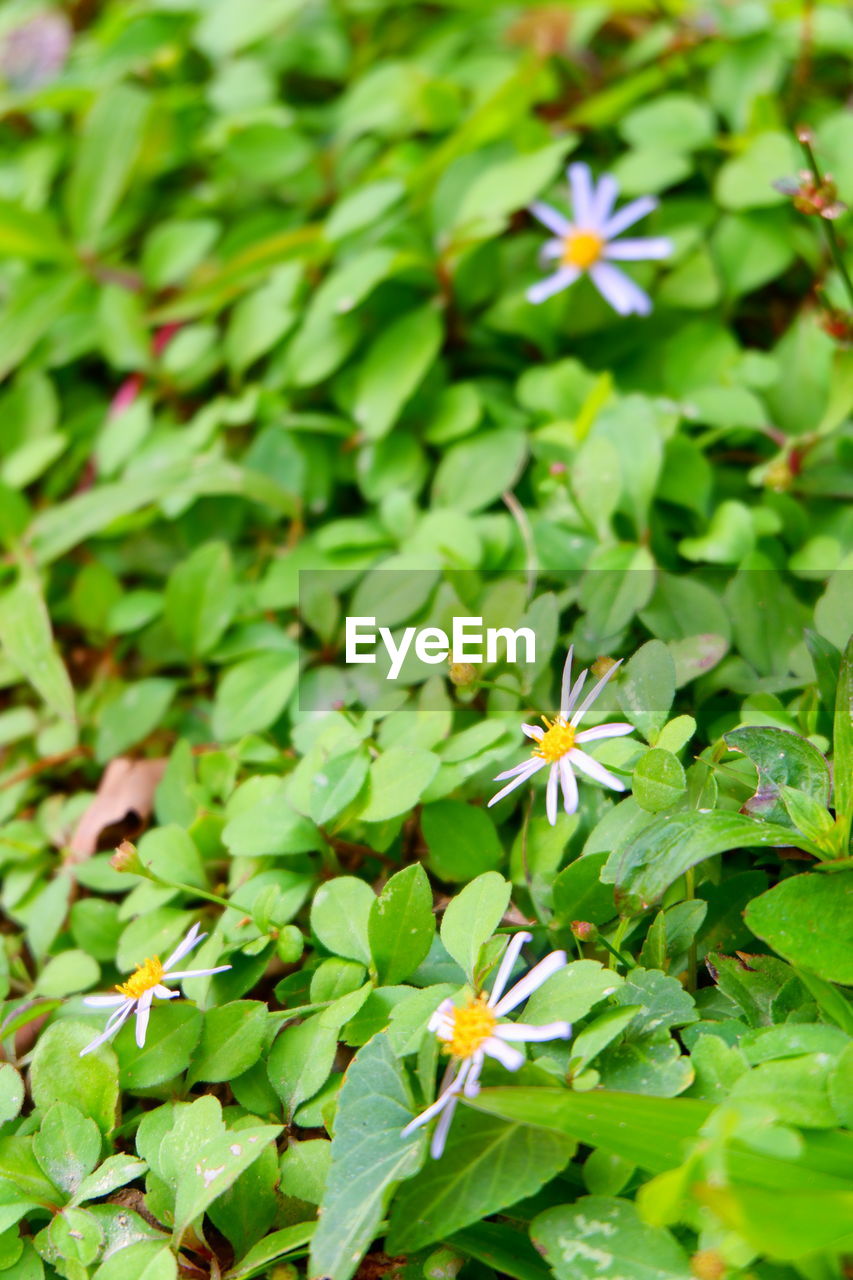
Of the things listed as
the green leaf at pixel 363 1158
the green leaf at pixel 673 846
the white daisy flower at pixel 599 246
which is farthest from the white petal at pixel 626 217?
the green leaf at pixel 363 1158

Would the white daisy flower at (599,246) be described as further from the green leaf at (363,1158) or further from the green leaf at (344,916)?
the green leaf at (363,1158)

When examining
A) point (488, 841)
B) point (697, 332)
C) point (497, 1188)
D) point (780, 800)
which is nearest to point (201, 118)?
point (697, 332)

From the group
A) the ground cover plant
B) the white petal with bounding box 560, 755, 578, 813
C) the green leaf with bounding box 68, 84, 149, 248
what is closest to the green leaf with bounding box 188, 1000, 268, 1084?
the ground cover plant

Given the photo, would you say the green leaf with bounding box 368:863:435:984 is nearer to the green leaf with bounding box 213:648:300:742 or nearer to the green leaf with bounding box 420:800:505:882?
the green leaf with bounding box 420:800:505:882

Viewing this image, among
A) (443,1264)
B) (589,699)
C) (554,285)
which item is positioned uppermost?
(554,285)

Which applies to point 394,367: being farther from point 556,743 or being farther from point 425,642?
point 556,743

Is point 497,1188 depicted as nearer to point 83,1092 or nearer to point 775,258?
point 83,1092

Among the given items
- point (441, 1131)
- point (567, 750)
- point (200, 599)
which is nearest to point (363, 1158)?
point (441, 1131)
